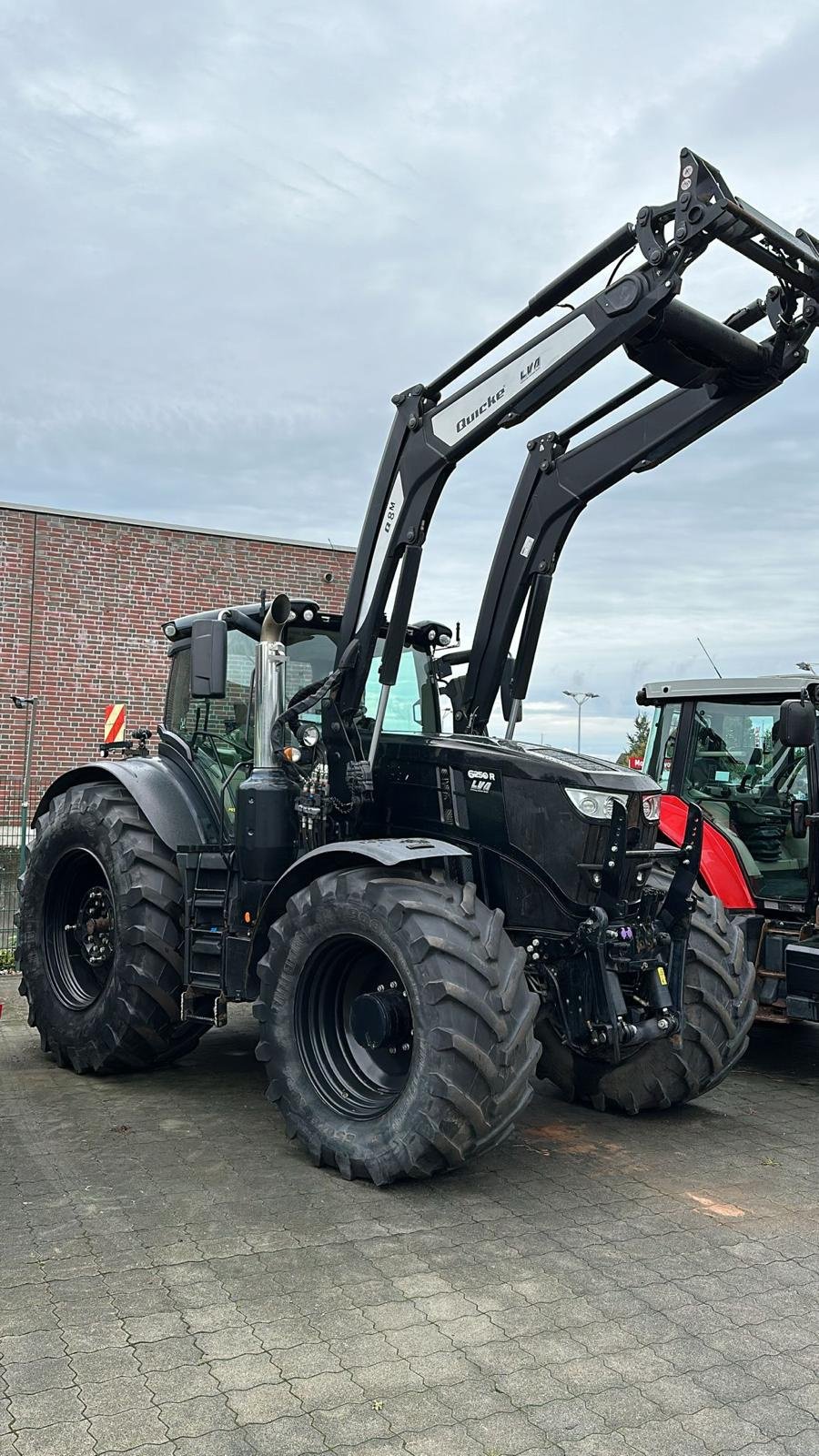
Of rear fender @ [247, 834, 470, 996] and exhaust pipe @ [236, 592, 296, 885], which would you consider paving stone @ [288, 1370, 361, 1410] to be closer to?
rear fender @ [247, 834, 470, 996]

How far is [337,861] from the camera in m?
5.69

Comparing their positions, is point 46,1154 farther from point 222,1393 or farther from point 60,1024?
point 222,1393

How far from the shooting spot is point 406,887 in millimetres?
5117

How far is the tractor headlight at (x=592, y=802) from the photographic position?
5410 millimetres

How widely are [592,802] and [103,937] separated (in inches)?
129

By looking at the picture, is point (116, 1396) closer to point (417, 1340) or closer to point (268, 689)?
point (417, 1340)

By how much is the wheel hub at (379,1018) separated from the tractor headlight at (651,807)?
1.45 m

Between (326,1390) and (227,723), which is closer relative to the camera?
(326,1390)

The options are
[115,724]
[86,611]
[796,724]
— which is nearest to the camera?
[796,724]

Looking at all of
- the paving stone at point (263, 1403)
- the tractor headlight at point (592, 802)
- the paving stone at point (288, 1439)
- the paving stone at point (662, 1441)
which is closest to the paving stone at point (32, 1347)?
the paving stone at point (263, 1403)

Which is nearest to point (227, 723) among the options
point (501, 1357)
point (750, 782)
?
point (750, 782)

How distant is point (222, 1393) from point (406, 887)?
7.14 feet

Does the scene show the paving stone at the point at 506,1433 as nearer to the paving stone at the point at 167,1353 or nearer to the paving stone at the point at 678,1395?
the paving stone at the point at 678,1395

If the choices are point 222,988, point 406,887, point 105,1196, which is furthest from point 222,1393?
point 222,988
